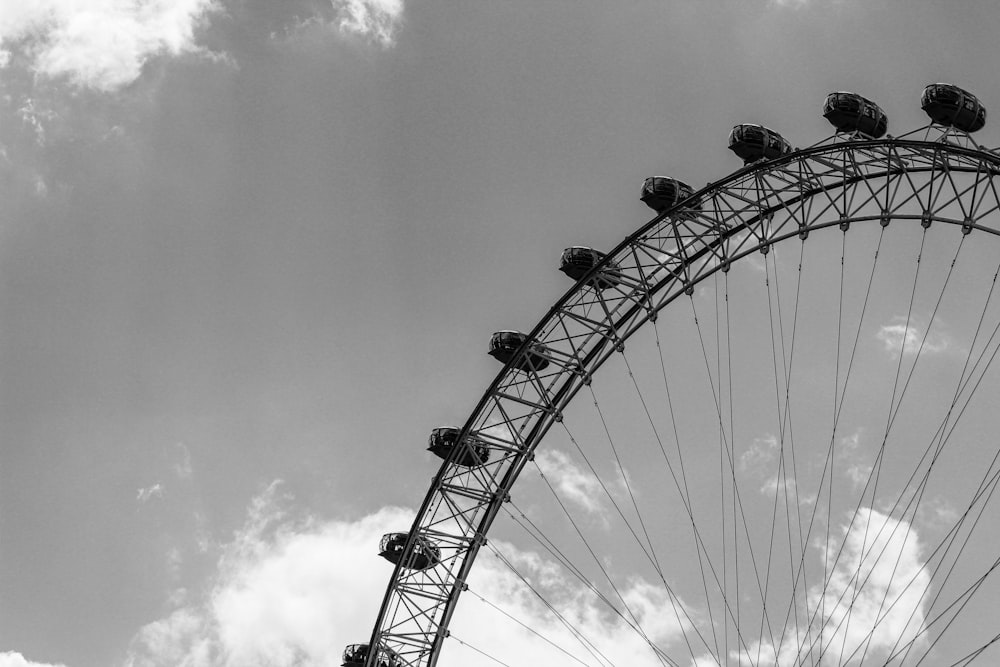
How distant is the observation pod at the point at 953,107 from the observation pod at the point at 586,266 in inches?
416

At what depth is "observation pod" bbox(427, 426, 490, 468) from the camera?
1807 inches

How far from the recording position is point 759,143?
40.7 m

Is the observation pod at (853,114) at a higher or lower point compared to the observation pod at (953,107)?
higher

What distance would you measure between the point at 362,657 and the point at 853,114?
21.9 meters

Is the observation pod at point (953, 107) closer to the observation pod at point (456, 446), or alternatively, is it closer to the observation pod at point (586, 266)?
the observation pod at point (586, 266)

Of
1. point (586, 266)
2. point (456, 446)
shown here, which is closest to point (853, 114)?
point (586, 266)

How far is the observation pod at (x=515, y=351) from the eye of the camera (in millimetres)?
45156

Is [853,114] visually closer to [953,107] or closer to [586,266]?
[953,107]

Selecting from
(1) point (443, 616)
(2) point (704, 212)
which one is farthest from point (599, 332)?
(1) point (443, 616)

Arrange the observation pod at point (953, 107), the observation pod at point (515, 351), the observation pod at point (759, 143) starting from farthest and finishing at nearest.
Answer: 1. the observation pod at point (515, 351)
2. the observation pod at point (759, 143)
3. the observation pod at point (953, 107)

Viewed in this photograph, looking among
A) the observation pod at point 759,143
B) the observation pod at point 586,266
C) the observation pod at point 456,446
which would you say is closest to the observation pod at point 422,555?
the observation pod at point 456,446

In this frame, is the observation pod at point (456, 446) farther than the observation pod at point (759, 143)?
Yes

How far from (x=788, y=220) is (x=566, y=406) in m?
8.99

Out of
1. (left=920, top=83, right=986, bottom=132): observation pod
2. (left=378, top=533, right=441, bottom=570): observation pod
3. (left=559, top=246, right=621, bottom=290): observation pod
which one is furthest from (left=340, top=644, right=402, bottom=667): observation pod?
(left=920, top=83, right=986, bottom=132): observation pod
